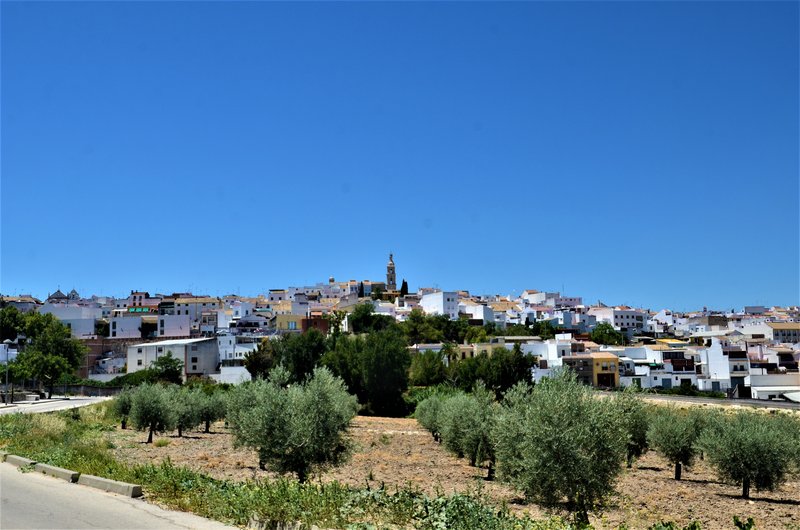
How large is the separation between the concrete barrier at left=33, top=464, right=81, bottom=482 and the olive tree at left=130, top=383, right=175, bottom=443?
22.6m

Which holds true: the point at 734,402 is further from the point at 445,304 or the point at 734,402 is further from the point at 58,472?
the point at 445,304

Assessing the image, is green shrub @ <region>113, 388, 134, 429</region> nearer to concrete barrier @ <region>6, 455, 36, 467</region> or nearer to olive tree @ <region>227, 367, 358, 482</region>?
olive tree @ <region>227, 367, 358, 482</region>

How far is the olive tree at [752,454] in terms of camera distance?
26688 mm

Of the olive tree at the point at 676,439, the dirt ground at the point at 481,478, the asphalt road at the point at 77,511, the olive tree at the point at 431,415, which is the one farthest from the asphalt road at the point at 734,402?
the asphalt road at the point at 77,511

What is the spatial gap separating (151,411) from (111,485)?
1040 inches

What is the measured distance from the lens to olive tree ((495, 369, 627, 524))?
1681cm

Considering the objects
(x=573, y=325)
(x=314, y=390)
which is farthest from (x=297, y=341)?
(x=573, y=325)

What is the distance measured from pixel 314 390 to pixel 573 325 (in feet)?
362

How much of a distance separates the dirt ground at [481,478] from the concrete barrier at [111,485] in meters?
5.68

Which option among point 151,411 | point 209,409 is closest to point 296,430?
point 151,411

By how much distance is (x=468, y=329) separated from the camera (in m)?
111

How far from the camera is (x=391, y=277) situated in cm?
19312

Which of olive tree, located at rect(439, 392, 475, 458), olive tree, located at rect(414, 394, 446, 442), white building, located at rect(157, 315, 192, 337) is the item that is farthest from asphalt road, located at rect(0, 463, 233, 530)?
white building, located at rect(157, 315, 192, 337)

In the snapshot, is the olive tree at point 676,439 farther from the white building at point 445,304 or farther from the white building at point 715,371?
the white building at point 445,304
